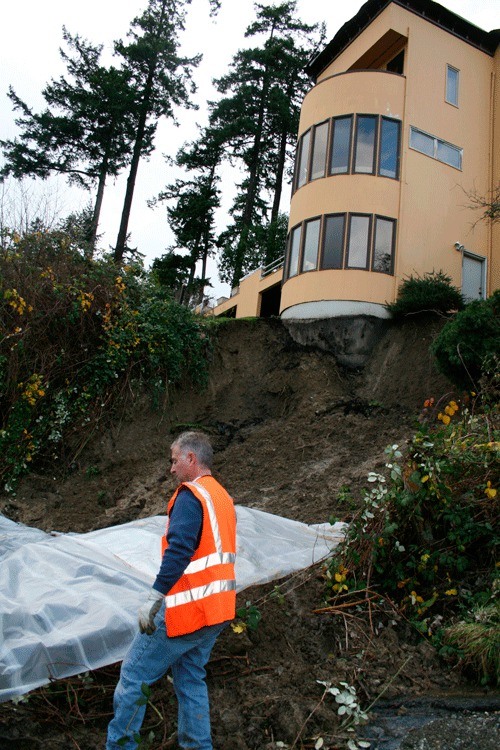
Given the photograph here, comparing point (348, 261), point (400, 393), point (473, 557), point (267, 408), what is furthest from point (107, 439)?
point (473, 557)

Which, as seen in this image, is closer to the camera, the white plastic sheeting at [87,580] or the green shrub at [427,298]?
the white plastic sheeting at [87,580]

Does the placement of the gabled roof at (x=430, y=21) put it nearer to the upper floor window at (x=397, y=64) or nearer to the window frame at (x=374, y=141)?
the upper floor window at (x=397, y=64)

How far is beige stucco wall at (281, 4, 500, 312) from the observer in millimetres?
14820

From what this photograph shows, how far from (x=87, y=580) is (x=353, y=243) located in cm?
1132

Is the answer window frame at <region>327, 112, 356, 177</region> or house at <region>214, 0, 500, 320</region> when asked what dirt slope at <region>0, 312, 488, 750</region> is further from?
window frame at <region>327, 112, 356, 177</region>

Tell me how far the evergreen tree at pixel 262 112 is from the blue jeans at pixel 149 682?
23.0 meters

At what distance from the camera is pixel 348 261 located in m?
14.6

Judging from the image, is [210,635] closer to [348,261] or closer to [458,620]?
[458,620]

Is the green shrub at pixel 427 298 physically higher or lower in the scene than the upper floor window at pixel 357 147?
lower

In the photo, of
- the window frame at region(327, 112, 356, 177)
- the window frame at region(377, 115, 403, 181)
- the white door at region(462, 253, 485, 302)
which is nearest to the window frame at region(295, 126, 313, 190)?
the window frame at region(327, 112, 356, 177)

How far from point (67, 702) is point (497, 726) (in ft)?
9.39

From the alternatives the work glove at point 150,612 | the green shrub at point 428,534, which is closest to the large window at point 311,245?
the green shrub at point 428,534

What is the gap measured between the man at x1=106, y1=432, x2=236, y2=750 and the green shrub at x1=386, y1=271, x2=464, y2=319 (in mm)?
10472

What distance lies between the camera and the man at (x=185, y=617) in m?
A: 3.71
